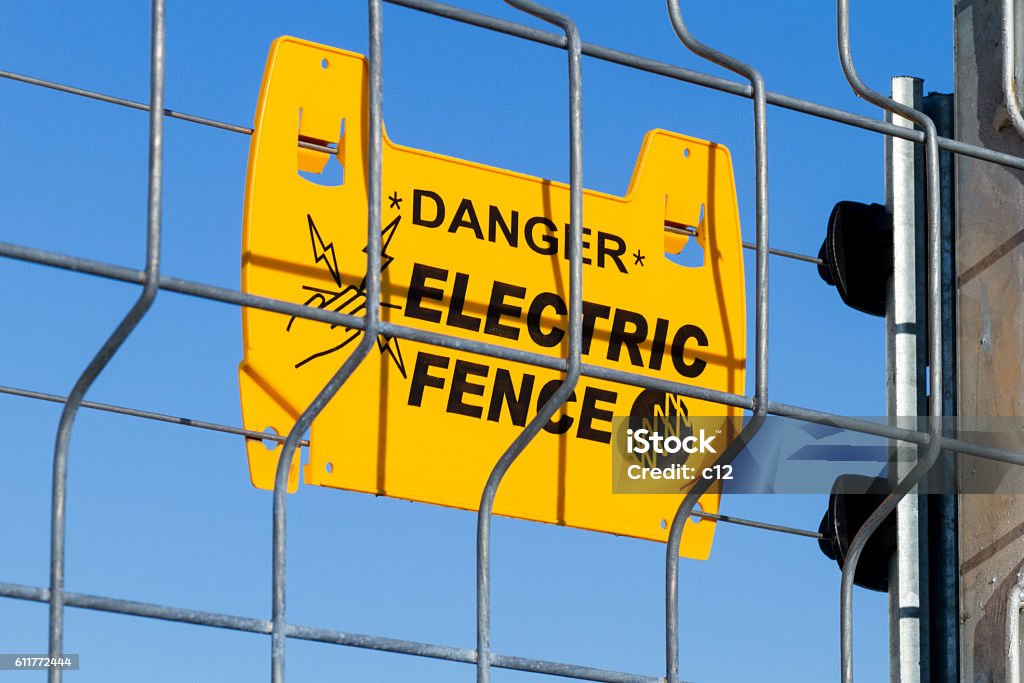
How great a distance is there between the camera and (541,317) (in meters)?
2.93

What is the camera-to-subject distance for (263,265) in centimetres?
271

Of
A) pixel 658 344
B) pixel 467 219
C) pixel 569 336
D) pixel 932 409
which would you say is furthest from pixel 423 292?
pixel 932 409

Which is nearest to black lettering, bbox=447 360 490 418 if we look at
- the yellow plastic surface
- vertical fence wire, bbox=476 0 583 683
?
the yellow plastic surface

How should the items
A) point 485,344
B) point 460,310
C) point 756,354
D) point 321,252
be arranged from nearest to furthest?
point 485,344, point 756,354, point 321,252, point 460,310

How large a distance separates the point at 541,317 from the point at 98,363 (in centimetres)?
103

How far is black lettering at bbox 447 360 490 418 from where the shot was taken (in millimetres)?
2848

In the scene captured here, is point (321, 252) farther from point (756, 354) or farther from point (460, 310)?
point (756, 354)

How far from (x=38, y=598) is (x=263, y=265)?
0.83m

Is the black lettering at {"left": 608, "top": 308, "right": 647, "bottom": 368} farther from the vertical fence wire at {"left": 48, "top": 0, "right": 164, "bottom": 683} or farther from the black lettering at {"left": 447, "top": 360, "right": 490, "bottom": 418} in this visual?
the vertical fence wire at {"left": 48, "top": 0, "right": 164, "bottom": 683}

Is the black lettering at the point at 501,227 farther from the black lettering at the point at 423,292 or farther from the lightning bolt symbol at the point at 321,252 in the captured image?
the lightning bolt symbol at the point at 321,252

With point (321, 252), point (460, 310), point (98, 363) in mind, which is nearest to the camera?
point (98, 363)

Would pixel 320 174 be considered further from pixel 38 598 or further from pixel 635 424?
pixel 38 598

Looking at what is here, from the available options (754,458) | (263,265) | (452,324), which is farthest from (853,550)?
(263,265)

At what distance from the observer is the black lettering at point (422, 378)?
2811 mm
